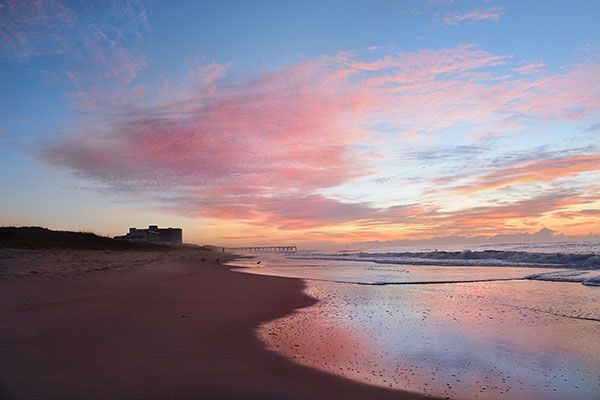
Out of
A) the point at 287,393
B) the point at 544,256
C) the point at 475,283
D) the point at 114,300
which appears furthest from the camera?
the point at 544,256

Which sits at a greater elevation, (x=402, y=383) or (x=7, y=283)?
(x=7, y=283)

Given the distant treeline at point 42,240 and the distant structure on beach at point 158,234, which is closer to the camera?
the distant treeline at point 42,240

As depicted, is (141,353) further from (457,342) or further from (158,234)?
(158,234)

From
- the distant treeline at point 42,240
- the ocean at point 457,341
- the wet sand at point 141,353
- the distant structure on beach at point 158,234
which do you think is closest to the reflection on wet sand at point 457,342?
the ocean at point 457,341

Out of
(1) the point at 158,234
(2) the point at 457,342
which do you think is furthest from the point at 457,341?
(1) the point at 158,234

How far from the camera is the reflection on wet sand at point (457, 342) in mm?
5707

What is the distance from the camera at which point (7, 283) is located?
12.4m

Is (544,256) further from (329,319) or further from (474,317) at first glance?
(329,319)

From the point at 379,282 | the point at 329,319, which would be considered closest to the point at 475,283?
the point at 379,282

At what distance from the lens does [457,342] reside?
7930mm

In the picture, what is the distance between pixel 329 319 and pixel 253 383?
5190 millimetres

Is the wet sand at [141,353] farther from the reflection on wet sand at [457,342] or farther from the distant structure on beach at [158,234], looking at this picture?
the distant structure on beach at [158,234]

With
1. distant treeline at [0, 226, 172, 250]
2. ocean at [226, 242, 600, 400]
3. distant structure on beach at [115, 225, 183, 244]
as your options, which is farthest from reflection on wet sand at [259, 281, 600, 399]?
distant structure on beach at [115, 225, 183, 244]

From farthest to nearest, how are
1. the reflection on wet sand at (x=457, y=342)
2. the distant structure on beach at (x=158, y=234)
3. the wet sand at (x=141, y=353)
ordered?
the distant structure on beach at (x=158, y=234)
the reflection on wet sand at (x=457, y=342)
the wet sand at (x=141, y=353)
